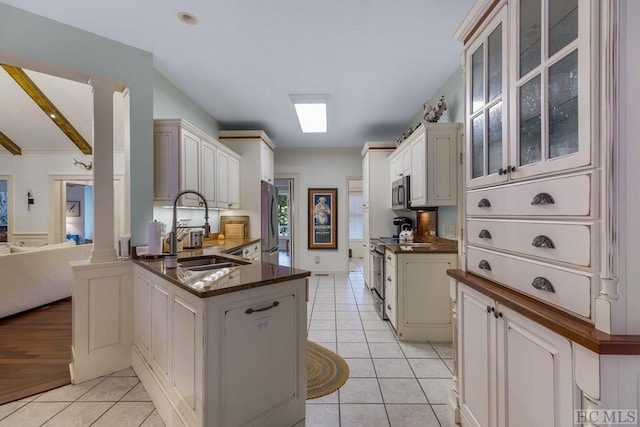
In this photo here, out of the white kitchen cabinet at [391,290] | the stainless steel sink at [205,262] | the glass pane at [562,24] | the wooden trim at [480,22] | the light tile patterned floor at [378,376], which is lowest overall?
the light tile patterned floor at [378,376]

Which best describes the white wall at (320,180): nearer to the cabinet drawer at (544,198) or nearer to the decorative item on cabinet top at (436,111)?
the decorative item on cabinet top at (436,111)

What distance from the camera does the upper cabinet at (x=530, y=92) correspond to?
2.99ft

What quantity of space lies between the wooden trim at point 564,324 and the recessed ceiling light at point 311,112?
9.59ft

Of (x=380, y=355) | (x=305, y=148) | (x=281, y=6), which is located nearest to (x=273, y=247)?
(x=305, y=148)

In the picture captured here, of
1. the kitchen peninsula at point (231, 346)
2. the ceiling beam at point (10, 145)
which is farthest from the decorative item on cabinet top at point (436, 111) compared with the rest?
the ceiling beam at point (10, 145)

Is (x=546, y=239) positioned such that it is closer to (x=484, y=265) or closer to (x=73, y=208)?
(x=484, y=265)

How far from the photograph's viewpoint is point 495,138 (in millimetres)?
1414

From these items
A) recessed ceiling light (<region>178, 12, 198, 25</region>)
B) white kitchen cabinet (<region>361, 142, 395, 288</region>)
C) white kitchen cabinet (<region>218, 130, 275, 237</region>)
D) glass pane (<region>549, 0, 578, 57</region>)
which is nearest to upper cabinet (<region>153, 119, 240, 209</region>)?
white kitchen cabinet (<region>218, 130, 275, 237</region>)

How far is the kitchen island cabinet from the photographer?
1.34 m

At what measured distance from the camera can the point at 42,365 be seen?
7.73 feet

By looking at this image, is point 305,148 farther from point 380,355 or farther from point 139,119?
point 380,355

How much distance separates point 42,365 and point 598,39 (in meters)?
3.94

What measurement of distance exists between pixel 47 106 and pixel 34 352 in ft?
13.5

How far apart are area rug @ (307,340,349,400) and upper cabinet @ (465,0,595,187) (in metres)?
1.73
